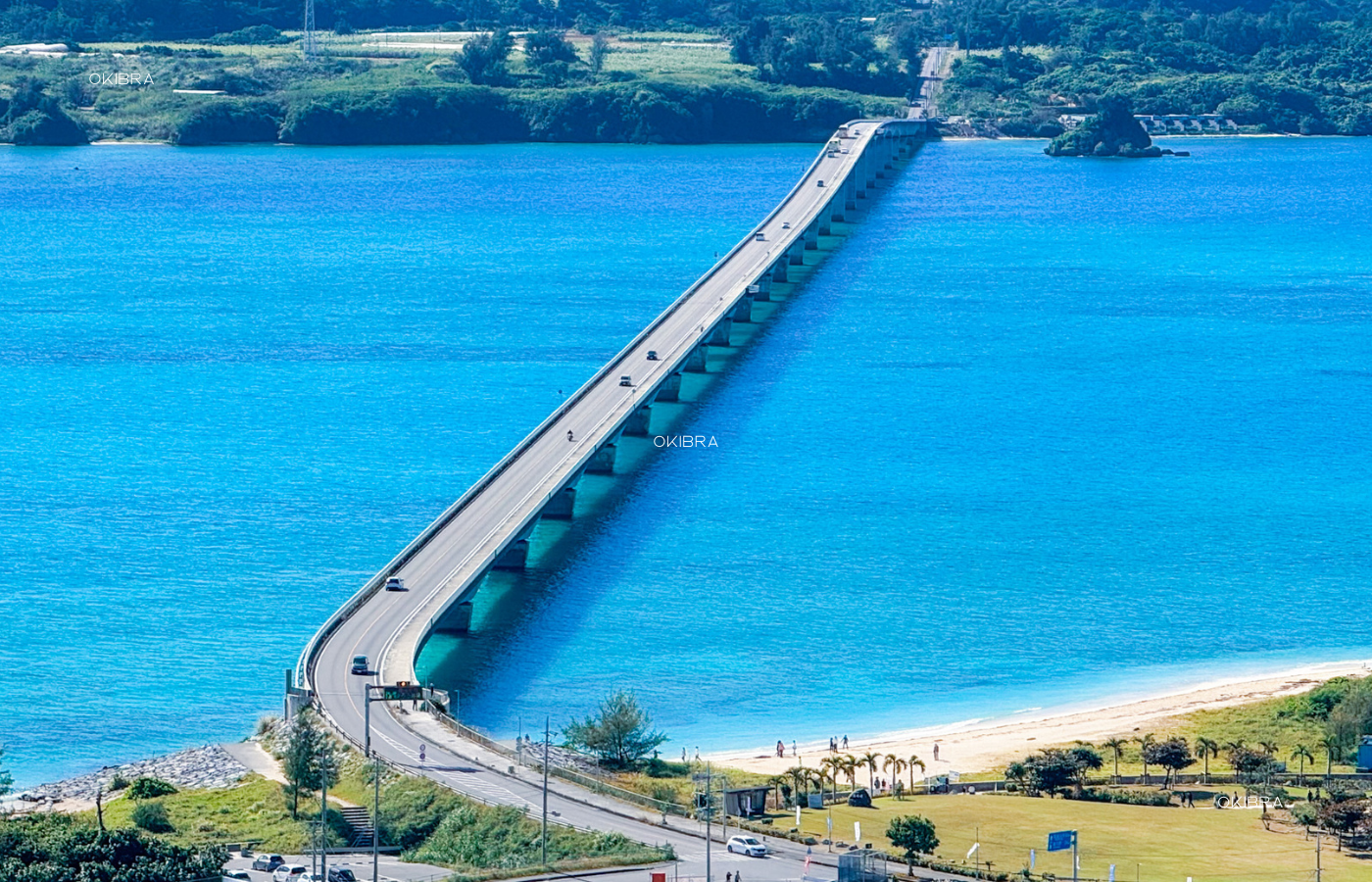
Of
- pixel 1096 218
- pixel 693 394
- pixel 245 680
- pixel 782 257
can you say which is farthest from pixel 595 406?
pixel 1096 218

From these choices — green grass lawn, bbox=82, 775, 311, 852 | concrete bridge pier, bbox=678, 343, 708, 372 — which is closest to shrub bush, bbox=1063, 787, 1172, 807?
green grass lawn, bbox=82, 775, 311, 852

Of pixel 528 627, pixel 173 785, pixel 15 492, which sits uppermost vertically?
→ pixel 15 492

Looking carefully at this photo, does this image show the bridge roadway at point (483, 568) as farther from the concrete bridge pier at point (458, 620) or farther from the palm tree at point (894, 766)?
the palm tree at point (894, 766)

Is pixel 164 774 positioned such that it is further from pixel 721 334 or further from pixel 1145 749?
pixel 721 334

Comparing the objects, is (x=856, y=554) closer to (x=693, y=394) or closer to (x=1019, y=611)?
(x=1019, y=611)

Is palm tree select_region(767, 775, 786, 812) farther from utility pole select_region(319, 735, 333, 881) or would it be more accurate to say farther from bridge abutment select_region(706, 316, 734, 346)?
bridge abutment select_region(706, 316, 734, 346)

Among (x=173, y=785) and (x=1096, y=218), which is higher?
(x=1096, y=218)

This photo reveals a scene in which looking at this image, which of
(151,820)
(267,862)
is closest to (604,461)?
(151,820)

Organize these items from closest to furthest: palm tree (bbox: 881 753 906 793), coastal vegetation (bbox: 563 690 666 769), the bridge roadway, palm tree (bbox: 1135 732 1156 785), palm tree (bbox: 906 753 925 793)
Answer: the bridge roadway, palm tree (bbox: 906 753 925 793), palm tree (bbox: 881 753 906 793), coastal vegetation (bbox: 563 690 666 769), palm tree (bbox: 1135 732 1156 785)
